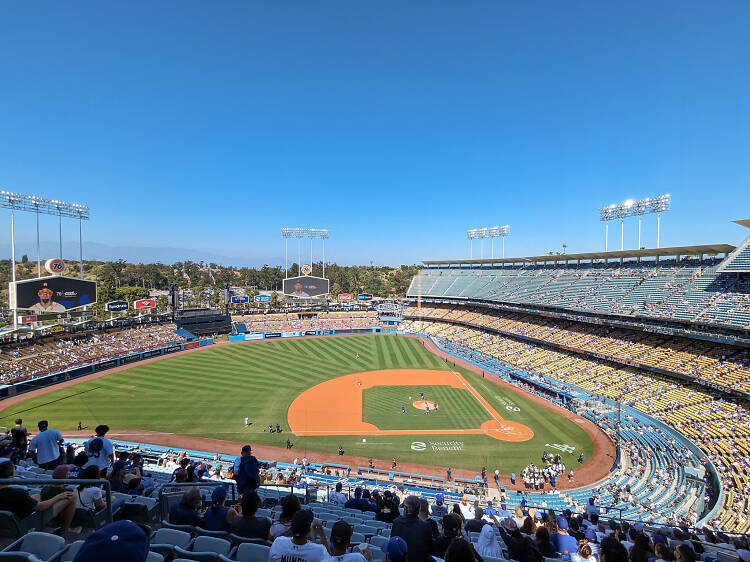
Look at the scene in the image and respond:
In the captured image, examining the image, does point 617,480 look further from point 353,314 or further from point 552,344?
point 353,314

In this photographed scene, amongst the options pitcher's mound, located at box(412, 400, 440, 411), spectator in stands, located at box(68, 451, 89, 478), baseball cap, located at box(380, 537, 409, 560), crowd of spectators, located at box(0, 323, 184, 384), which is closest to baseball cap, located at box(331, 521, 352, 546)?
baseball cap, located at box(380, 537, 409, 560)

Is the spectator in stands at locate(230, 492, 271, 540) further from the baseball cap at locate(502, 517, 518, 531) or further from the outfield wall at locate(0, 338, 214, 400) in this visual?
the outfield wall at locate(0, 338, 214, 400)

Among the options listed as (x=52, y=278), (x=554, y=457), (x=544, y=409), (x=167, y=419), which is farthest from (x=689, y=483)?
(x=52, y=278)

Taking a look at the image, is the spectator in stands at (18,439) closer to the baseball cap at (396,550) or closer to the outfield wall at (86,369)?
the baseball cap at (396,550)

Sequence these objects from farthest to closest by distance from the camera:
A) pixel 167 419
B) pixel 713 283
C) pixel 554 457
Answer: pixel 713 283, pixel 167 419, pixel 554 457

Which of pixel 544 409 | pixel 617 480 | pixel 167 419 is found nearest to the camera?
pixel 617 480

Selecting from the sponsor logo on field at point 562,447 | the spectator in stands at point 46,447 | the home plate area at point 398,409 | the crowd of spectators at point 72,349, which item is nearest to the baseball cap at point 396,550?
the spectator in stands at point 46,447

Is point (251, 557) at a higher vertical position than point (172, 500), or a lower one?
higher
